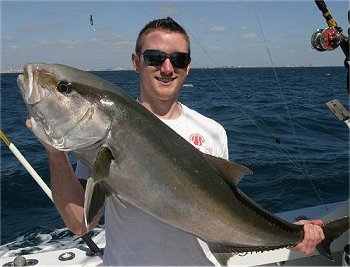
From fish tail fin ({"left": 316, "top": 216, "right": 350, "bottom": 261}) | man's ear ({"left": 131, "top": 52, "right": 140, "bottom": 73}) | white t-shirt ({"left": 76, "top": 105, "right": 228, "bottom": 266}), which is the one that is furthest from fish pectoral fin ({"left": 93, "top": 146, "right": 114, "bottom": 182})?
fish tail fin ({"left": 316, "top": 216, "right": 350, "bottom": 261})

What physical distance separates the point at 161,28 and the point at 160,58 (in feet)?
0.71

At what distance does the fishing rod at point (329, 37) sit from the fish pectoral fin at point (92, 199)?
135 inches

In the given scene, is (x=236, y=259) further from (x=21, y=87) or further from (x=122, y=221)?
(x=21, y=87)

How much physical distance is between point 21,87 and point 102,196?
0.75m

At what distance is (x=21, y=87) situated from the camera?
233 centimetres

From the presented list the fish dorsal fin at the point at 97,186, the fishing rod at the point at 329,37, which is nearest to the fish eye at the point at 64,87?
the fish dorsal fin at the point at 97,186

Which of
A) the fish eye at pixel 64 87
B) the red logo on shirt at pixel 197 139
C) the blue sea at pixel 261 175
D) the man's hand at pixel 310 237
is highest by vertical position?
the fish eye at pixel 64 87

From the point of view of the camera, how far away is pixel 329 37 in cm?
488

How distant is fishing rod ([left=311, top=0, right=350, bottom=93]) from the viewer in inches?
190

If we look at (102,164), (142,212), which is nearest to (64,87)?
(102,164)

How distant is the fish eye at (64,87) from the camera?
2.36 metres

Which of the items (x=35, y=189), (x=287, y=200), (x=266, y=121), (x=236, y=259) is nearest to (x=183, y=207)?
(x=236, y=259)

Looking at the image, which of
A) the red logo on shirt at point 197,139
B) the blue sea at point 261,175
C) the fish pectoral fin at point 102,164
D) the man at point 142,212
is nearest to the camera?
the fish pectoral fin at point 102,164

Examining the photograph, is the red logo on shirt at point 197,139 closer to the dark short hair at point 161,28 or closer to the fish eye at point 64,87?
the dark short hair at point 161,28
